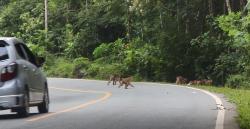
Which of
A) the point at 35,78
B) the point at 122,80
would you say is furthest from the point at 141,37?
the point at 35,78

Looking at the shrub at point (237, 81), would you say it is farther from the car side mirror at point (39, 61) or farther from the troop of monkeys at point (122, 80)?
the car side mirror at point (39, 61)

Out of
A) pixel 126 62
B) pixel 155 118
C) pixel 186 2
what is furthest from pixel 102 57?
pixel 155 118

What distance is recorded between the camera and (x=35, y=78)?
15094mm

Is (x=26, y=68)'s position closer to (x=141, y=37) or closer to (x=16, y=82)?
(x=16, y=82)

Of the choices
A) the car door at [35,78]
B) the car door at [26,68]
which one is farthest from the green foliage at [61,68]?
the car door at [26,68]

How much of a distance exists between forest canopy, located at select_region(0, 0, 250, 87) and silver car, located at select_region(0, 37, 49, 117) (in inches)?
847

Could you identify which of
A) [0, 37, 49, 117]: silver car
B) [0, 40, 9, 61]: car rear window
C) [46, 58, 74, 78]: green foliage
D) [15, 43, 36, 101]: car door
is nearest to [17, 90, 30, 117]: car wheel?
[0, 37, 49, 117]: silver car

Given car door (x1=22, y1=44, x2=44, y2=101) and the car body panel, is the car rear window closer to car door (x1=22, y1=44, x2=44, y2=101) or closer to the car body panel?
the car body panel

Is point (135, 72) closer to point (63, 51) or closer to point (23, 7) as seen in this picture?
point (63, 51)

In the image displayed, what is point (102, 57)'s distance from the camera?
166ft

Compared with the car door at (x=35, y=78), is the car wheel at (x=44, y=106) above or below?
below

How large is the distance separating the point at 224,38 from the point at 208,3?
3420 mm

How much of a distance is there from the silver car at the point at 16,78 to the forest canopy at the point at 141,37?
2152 cm

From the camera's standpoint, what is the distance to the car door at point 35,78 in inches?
587
